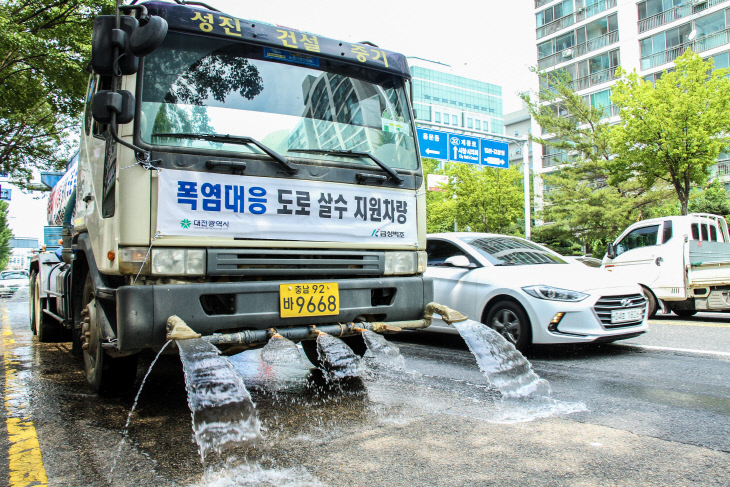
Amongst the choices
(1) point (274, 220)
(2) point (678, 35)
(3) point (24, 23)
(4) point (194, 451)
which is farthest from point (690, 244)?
(2) point (678, 35)

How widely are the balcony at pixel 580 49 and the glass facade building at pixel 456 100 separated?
34.1 meters

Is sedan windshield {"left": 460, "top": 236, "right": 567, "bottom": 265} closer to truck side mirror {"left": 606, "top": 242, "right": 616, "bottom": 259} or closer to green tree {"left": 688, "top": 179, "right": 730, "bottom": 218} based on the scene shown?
truck side mirror {"left": 606, "top": 242, "right": 616, "bottom": 259}

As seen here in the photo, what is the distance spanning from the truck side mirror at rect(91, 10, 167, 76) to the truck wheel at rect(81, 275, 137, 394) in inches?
67.0

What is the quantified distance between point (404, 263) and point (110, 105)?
244 centimetres

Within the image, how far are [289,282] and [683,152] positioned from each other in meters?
17.1

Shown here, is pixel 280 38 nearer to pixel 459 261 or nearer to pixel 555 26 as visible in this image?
pixel 459 261

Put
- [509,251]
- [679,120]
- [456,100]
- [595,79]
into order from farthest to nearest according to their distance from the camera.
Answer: [456,100] → [595,79] → [679,120] → [509,251]

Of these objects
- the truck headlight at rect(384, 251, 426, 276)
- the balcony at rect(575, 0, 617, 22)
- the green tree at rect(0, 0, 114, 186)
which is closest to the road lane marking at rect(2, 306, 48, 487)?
the truck headlight at rect(384, 251, 426, 276)

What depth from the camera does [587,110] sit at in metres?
24.7

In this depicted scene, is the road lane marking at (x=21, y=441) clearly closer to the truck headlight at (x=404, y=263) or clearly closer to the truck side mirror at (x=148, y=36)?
the truck side mirror at (x=148, y=36)

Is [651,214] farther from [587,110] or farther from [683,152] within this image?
[683,152]

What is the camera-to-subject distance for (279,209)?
4125 millimetres

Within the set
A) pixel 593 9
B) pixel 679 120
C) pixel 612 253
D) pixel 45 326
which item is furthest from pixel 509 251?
pixel 593 9

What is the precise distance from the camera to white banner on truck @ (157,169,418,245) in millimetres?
3834
